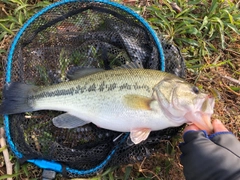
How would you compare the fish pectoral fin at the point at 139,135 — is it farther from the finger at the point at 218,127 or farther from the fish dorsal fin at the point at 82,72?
the fish dorsal fin at the point at 82,72

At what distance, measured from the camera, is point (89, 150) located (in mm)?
3264

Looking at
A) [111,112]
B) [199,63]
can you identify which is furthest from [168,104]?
[199,63]

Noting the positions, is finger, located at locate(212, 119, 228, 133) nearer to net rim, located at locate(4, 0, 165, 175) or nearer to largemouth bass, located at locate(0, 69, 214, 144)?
largemouth bass, located at locate(0, 69, 214, 144)

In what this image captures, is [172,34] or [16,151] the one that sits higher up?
[172,34]

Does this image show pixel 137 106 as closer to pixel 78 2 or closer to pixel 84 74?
pixel 84 74

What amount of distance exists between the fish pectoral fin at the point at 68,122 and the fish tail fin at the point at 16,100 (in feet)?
1.01

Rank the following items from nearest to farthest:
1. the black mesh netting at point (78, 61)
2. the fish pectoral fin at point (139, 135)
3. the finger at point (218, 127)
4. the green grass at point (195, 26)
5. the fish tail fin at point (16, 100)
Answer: the finger at point (218, 127) < the fish pectoral fin at point (139, 135) < the fish tail fin at point (16, 100) < the black mesh netting at point (78, 61) < the green grass at point (195, 26)

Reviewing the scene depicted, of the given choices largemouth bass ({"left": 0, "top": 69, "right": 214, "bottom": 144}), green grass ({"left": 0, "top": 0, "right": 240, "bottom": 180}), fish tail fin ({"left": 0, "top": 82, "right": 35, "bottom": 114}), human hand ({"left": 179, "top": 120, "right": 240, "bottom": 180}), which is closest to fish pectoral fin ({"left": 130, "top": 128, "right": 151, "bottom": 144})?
largemouth bass ({"left": 0, "top": 69, "right": 214, "bottom": 144})

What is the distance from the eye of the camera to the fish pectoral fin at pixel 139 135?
9.64 ft

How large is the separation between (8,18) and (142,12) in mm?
1658

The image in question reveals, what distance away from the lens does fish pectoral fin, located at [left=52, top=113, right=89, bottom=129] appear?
3152 millimetres

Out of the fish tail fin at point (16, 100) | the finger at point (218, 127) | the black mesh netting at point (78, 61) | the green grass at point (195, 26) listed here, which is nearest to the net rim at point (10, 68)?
the black mesh netting at point (78, 61)

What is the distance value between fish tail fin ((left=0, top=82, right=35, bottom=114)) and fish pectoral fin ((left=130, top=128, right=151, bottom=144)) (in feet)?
3.54

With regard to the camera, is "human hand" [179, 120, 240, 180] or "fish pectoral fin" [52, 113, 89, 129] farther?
"fish pectoral fin" [52, 113, 89, 129]
